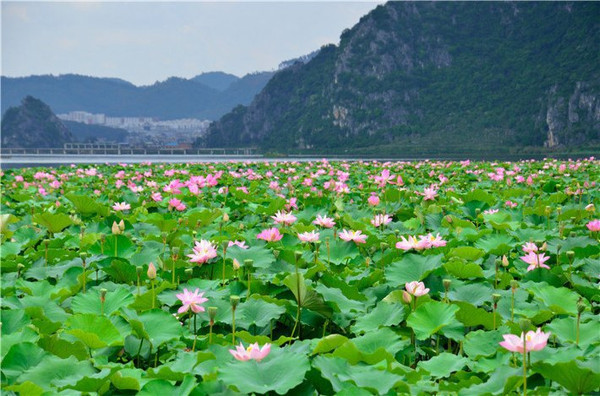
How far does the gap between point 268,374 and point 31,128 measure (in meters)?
147

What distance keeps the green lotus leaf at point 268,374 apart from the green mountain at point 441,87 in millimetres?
87486

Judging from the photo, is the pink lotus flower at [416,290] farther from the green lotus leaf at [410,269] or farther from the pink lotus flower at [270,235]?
the pink lotus flower at [270,235]

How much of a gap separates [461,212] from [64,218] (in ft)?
8.63

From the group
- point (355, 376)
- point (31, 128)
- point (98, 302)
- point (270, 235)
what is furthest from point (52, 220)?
point (31, 128)

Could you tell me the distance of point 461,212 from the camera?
3967mm

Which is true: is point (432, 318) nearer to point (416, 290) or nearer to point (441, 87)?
point (416, 290)

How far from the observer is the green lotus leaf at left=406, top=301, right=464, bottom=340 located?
1674 millimetres

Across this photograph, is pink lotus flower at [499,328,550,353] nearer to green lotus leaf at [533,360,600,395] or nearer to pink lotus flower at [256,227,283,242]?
green lotus leaf at [533,360,600,395]

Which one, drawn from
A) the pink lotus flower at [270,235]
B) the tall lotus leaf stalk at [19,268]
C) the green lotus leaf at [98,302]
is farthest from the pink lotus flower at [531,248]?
the tall lotus leaf stalk at [19,268]

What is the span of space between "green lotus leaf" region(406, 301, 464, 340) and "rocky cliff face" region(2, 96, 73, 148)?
142457mm

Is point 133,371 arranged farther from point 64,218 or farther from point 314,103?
point 314,103

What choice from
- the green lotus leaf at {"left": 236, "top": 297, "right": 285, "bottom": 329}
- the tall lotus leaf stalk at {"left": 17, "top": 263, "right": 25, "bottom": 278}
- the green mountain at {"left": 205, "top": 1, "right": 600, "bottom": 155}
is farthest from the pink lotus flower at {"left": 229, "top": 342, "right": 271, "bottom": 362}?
the green mountain at {"left": 205, "top": 1, "right": 600, "bottom": 155}

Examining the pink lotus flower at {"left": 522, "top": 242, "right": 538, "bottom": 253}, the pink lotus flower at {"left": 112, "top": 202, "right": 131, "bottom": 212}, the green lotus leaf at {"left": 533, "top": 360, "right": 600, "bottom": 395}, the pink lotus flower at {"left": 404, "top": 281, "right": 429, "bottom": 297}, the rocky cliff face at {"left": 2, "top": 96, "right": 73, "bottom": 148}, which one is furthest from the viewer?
the rocky cliff face at {"left": 2, "top": 96, "right": 73, "bottom": 148}

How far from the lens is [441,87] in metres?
126
